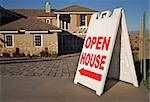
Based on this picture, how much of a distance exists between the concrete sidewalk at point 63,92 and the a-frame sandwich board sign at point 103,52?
0.32 metres

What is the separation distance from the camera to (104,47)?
733 cm

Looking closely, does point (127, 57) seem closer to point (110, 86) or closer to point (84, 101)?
point (110, 86)

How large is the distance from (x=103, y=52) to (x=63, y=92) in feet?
6.09

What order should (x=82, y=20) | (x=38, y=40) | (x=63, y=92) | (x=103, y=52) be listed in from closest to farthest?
(x=63, y=92) → (x=103, y=52) → (x=38, y=40) → (x=82, y=20)

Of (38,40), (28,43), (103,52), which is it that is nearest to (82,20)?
(38,40)

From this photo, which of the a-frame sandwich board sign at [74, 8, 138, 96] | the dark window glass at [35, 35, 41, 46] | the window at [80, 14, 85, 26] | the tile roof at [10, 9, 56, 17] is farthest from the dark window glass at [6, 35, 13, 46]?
the a-frame sandwich board sign at [74, 8, 138, 96]

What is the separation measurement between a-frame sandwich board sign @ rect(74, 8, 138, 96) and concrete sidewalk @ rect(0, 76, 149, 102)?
321 millimetres

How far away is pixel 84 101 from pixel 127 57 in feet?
8.76

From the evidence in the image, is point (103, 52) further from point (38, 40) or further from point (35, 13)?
point (35, 13)

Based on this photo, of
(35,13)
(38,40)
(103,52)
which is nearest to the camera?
(103,52)

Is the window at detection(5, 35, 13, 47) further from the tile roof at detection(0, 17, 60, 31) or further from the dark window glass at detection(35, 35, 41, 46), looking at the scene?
the dark window glass at detection(35, 35, 41, 46)

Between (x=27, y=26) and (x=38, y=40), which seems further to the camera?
(x=27, y=26)

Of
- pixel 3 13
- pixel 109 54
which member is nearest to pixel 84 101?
pixel 109 54

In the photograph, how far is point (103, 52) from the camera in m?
7.29
